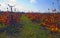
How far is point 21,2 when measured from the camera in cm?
171

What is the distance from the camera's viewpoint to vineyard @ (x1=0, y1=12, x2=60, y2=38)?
1.68 metres

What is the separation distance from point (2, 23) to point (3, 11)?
0.43 feet

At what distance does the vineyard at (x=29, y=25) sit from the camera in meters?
1.68

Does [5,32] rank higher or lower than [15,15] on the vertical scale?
lower

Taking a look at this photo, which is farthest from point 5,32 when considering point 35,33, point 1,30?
point 35,33

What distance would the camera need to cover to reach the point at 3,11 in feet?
5.49

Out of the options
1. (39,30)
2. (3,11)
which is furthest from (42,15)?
(3,11)

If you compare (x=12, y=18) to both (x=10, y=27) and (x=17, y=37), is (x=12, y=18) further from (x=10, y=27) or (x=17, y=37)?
(x=17, y=37)

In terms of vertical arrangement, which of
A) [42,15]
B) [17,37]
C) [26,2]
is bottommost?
[17,37]

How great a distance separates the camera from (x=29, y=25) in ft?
5.63

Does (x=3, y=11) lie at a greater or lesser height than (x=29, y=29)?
greater

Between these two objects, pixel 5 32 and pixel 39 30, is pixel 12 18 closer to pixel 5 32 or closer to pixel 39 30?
pixel 5 32

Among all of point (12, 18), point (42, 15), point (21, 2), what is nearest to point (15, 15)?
A: point (12, 18)

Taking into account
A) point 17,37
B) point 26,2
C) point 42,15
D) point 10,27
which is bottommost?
point 17,37
